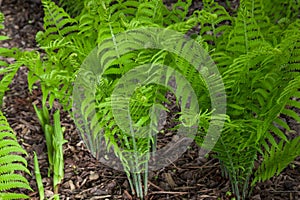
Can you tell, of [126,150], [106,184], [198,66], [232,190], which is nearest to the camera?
[198,66]

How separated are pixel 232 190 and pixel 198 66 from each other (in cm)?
60

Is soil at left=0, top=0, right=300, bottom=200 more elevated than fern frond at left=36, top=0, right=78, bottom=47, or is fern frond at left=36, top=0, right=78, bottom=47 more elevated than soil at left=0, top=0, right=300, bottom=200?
fern frond at left=36, top=0, right=78, bottom=47

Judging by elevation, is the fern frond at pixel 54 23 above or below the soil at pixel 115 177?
above

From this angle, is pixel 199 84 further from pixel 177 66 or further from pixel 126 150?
pixel 126 150

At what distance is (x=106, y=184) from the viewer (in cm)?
200

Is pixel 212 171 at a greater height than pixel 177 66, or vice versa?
pixel 177 66

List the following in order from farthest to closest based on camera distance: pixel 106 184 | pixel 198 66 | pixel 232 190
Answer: pixel 106 184, pixel 232 190, pixel 198 66

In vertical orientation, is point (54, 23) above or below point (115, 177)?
above

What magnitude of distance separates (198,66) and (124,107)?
31 cm

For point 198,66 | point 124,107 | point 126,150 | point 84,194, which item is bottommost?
point 84,194

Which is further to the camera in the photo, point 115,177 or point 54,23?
point 115,177

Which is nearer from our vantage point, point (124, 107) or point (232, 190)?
point (124, 107)

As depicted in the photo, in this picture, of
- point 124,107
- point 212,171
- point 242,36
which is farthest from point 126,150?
point 242,36

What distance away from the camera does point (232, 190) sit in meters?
1.87
